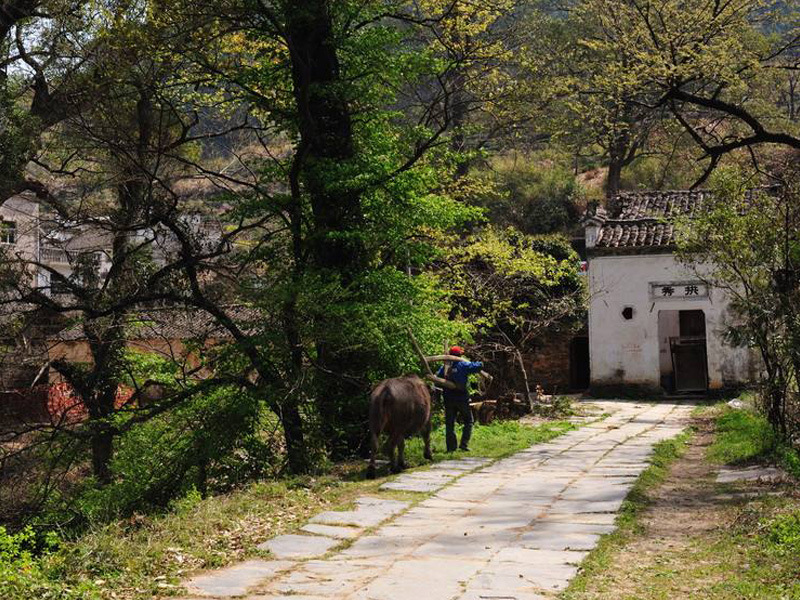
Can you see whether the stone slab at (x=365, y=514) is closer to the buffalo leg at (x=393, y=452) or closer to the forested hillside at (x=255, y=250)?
the buffalo leg at (x=393, y=452)

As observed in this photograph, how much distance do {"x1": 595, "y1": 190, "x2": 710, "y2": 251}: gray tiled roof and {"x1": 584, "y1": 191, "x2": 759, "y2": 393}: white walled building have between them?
3 centimetres

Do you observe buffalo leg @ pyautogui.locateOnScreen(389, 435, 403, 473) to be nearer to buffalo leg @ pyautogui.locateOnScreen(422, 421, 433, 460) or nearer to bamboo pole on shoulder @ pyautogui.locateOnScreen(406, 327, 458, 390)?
buffalo leg @ pyautogui.locateOnScreen(422, 421, 433, 460)

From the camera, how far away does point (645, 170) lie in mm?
46438

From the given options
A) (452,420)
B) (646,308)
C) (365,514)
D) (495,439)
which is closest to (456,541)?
(365,514)

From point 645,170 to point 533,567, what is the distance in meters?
41.7

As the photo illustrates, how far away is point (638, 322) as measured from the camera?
27.4 m

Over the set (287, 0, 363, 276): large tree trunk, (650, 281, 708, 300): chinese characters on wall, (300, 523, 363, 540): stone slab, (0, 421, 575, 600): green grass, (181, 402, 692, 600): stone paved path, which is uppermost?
(287, 0, 363, 276): large tree trunk

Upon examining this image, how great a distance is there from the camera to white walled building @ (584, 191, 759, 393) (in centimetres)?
2670

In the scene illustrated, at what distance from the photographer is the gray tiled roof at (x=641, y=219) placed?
2727 centimetres

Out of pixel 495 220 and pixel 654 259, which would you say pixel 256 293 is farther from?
pixel 495 220

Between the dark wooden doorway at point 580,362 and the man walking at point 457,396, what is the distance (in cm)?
1615

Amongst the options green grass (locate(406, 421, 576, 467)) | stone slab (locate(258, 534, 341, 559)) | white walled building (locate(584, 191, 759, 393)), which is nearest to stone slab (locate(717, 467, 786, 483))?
green grass (locate(406, 421, 576, 467))

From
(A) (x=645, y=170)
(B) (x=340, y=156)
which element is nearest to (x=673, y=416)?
(B) (x=340, y=156)

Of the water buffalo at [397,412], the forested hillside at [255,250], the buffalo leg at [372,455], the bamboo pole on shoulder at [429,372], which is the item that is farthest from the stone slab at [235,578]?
the bamboo pole on shoulder at [429,372]
